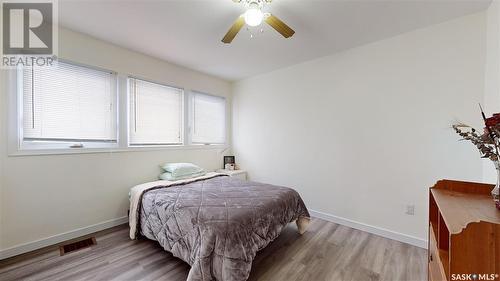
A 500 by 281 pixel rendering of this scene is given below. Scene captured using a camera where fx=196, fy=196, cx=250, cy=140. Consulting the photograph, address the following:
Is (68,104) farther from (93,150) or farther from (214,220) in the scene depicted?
(214,220)

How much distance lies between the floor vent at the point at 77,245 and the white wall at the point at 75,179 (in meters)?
0.21

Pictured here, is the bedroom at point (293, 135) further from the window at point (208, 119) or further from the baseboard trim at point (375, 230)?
the window at point (208, 119)

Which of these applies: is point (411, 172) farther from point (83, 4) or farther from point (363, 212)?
point (83, 4)

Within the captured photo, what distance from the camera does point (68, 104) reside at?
2.37 m

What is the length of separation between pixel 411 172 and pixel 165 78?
12.2ft

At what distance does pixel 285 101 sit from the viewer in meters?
3.47

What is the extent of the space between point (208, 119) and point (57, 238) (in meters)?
2.71

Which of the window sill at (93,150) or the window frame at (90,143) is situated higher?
the window frame at (90,143)

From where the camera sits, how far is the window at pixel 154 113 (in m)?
2.94

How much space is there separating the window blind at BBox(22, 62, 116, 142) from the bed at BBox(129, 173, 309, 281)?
105cm

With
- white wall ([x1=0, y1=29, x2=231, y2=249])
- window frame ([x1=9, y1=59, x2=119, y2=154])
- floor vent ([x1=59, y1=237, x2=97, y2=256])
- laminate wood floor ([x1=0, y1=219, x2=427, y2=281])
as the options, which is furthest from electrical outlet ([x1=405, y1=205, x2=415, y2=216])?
window frame ([x1=9, y1=59, x2=119, y2=154])

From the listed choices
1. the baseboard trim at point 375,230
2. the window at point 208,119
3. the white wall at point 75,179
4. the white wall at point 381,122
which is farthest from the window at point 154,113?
the baseboard trim at point 375,230

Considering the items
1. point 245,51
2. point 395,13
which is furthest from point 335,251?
point 245,51

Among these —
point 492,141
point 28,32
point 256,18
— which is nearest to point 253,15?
point 256,18
